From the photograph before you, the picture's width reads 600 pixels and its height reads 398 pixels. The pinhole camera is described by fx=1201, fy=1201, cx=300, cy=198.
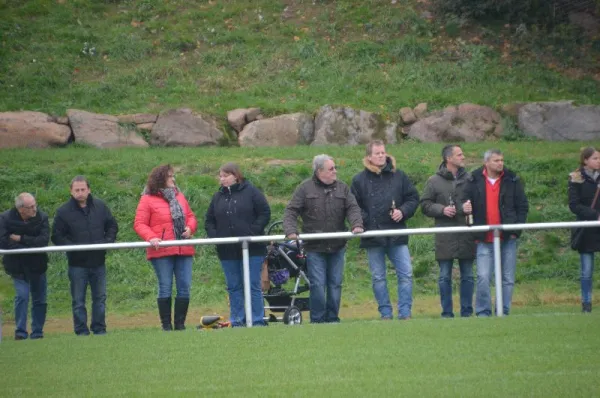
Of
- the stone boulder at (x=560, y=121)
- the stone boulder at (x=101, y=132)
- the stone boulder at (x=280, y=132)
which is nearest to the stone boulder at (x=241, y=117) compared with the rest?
the stone boulder at (x=280, y=132)

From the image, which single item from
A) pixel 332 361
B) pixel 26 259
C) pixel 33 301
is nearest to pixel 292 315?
pixel 33 301

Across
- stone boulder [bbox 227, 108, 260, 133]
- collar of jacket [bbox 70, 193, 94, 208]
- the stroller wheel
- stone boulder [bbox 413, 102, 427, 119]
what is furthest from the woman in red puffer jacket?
stone boulder [bbox 413, 102, 427, 119]

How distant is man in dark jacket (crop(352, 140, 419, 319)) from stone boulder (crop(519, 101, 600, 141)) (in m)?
12.1

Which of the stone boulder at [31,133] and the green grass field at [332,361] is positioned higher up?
the stone boulder at [31,133]

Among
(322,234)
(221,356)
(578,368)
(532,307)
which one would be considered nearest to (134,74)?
(532,307)

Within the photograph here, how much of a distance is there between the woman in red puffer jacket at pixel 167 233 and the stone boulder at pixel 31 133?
1197 centimetres

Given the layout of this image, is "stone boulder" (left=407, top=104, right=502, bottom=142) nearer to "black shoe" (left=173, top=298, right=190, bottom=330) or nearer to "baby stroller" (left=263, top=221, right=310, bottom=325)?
"baby stroller" (left=263, top=221, right=310, bottom=325)

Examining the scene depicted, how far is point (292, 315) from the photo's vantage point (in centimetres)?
1606

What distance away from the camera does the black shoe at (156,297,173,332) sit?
48.1ft

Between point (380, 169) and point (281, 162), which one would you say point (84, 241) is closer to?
point (380, 169)

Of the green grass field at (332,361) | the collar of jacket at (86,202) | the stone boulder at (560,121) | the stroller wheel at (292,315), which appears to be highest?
the stone boulder at (560,121)

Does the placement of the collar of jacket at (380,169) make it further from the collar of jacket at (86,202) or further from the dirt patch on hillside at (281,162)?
the dirt patch on hillside at (281,162)

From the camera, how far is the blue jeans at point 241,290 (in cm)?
1470

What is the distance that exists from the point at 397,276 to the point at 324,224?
3.57 feet
